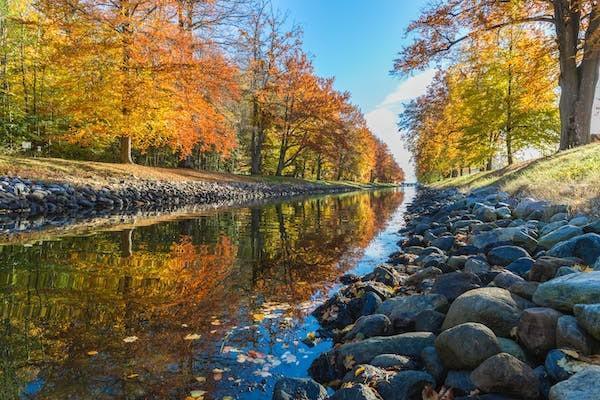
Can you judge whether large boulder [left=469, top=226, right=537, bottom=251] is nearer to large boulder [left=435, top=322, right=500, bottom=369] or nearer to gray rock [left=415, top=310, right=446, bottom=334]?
gray rock [left=415, top=310, right=446, bottom=334]

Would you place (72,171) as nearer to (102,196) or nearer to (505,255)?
(102,196)

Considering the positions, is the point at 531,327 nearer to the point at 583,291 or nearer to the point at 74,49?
the point at 583,291

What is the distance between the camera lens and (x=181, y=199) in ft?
61.9

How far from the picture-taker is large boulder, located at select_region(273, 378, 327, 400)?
8.86 ft

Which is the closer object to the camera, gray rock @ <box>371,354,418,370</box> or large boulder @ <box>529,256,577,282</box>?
gray rock @ <box>371,354,418,370</box>

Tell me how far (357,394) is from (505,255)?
3379 millimetres

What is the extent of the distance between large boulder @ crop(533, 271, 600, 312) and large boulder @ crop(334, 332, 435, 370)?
34.4 inches

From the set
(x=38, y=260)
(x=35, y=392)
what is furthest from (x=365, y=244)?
(x=35, y=392)

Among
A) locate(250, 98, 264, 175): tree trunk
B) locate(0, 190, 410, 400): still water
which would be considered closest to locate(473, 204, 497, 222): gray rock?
A: locate(0, 190, 410, 400): still water

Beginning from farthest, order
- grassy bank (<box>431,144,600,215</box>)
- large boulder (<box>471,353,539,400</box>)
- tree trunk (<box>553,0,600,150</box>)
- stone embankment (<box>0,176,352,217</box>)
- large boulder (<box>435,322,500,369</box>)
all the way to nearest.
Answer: tree trunk (<box>553,0,600,150</box>) → stone embankment (<box>0,176,352,217</box>) → grassy bank (<box>431,144,600,215</box>) → large boulder (<box>435,322,500,369</box>) → large boulder (<box>471,353,539,400</box>)

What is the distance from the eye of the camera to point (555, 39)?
15438mm

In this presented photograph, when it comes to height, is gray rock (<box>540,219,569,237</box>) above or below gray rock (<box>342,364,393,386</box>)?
above

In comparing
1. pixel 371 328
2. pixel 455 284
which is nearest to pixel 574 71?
pixel 455 284

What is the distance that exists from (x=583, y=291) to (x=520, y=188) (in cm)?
1006
